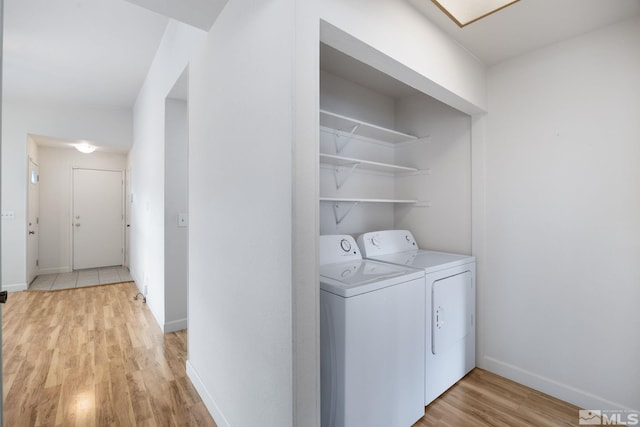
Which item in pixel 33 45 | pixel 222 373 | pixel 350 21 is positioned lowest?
pixel 222 373

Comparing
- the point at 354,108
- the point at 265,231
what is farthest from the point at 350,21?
the point at 354,108

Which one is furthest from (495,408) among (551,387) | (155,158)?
(155,158)

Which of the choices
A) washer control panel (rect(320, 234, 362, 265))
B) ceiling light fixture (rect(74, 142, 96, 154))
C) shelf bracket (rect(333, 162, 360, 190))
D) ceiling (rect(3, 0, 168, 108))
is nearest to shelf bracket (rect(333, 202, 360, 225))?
shelf bracket (rect(333, 162, 360, 190))

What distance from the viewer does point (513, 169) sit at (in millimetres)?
2168

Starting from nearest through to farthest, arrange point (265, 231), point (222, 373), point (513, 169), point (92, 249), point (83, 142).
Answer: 1. point (265, 231)
2. point (222, 373)
3. point (513, 169)
4. point (83, 142)
5. point (92, 249)

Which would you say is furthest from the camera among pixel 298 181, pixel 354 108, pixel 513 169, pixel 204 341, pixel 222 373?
pixel 354 108

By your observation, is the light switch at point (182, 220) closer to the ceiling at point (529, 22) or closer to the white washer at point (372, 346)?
the white washer at point (372, 346)

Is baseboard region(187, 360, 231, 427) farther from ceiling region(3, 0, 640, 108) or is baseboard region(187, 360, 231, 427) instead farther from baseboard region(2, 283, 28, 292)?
baseboard region(2, 283, 28, 292)

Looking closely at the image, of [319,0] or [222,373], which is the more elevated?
[319,0]

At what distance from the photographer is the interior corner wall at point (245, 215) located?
3.96 feet

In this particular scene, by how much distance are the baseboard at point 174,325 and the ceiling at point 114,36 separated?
2535 mm

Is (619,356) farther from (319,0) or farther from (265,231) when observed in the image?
(319,0)

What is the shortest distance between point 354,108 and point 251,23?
140 cm

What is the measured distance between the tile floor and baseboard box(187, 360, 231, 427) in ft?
11.3
